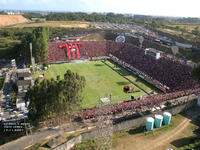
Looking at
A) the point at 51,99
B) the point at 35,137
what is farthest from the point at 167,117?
the point at 35,137

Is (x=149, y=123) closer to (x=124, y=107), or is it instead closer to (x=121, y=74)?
(x=124, y=107)

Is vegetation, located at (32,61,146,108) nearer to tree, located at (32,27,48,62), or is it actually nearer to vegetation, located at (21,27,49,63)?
tree, located at (32,27,48,62)

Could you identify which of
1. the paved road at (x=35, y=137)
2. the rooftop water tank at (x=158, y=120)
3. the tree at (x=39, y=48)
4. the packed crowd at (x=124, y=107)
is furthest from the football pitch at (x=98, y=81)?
the rooftop water tank at (x=158, y=120)

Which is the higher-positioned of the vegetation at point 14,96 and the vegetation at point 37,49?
the vegetation at point 37,49

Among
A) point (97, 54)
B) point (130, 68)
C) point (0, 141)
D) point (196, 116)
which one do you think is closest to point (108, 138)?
point (0, 141)

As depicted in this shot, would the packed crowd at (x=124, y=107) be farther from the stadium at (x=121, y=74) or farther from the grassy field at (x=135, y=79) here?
the grassy field at (x=135, y=79)
